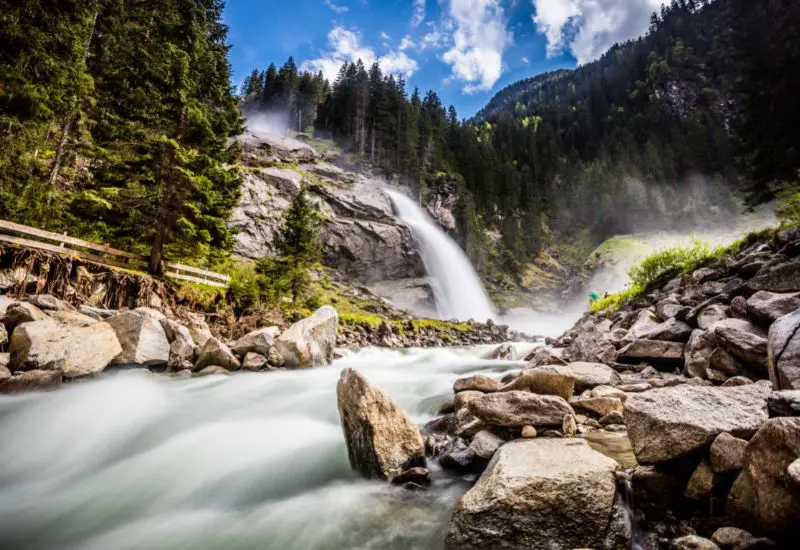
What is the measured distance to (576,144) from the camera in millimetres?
90875

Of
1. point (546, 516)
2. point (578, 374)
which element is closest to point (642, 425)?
point (546, 516)

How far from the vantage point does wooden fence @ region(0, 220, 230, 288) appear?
1140cm

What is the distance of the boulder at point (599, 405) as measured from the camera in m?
4.95

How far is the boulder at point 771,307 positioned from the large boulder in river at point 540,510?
5210mm

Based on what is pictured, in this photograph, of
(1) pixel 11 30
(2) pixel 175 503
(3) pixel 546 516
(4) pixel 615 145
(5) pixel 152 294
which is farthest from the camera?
(4) pixel 615 145

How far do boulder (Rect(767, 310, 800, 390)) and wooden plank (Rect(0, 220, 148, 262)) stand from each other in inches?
703

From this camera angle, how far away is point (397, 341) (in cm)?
2342

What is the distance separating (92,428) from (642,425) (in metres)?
7.97

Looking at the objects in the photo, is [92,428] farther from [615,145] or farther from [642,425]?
[615,145]

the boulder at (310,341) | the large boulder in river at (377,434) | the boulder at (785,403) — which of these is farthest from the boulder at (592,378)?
the boulder at (310,341)

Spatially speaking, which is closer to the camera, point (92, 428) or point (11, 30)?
point (92, 428)

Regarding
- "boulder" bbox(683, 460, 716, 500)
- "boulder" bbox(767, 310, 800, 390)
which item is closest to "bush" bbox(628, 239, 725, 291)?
"boulder" bbox(767, 310, 800, 390)

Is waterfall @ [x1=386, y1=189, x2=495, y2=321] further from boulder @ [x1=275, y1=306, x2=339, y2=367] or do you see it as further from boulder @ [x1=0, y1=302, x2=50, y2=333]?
boulder @ [x1=0, y1=302, x2=50, y2=333]

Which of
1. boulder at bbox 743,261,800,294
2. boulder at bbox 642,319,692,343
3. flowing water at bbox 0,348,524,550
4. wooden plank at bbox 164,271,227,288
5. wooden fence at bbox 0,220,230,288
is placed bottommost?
flowing water at bbox 0,348,524,550
